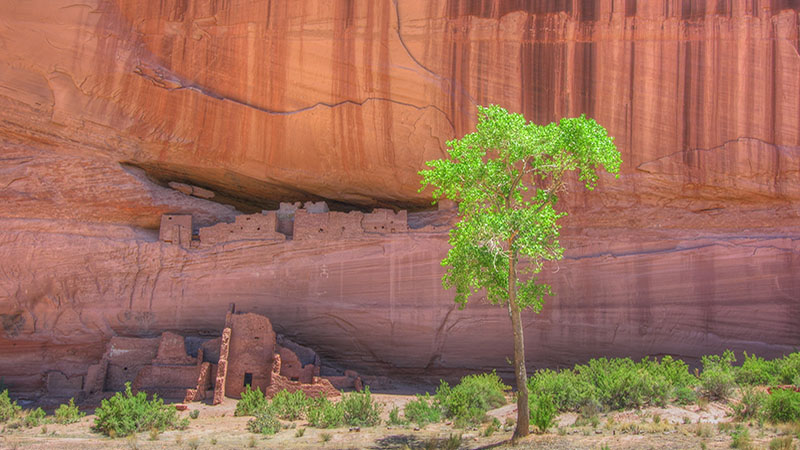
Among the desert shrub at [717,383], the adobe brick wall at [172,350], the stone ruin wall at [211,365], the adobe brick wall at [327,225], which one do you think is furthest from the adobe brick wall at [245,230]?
the desert shrub at [717,383]

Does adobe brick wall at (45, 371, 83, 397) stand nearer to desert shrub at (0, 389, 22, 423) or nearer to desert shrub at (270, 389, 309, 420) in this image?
desert shrub at (0, 389, 22, 423)

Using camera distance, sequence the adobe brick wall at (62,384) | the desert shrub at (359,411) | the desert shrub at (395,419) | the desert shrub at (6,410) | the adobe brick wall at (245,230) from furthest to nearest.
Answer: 1. the adobe brick wall at (245,230)
2. the adobe brick wall at (62,384)
3. the desert shrub at (6,410)
4. the desert shrub at (359,411)
5. the desert shrub at (395,419)

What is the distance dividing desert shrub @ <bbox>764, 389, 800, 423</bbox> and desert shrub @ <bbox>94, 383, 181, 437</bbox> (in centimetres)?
886

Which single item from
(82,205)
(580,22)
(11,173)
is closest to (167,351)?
(82,205)

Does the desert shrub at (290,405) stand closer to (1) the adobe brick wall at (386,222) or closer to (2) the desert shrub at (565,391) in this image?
(2) the desert shrub at (565,391)

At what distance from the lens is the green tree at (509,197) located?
34.6 ft

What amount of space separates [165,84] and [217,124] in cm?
132

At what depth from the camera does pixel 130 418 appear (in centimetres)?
1248

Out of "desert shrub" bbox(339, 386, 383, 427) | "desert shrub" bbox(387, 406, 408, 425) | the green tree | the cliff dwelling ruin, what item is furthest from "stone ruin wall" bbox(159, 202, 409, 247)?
the green tree

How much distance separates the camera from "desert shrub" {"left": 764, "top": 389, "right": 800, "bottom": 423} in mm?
10562

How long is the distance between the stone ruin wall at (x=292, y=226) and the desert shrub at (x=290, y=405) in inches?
160

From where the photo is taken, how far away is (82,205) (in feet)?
56.4

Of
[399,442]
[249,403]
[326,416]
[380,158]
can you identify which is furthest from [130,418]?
[380,158]

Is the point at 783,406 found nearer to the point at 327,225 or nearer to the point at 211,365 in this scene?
the point at 327,225
